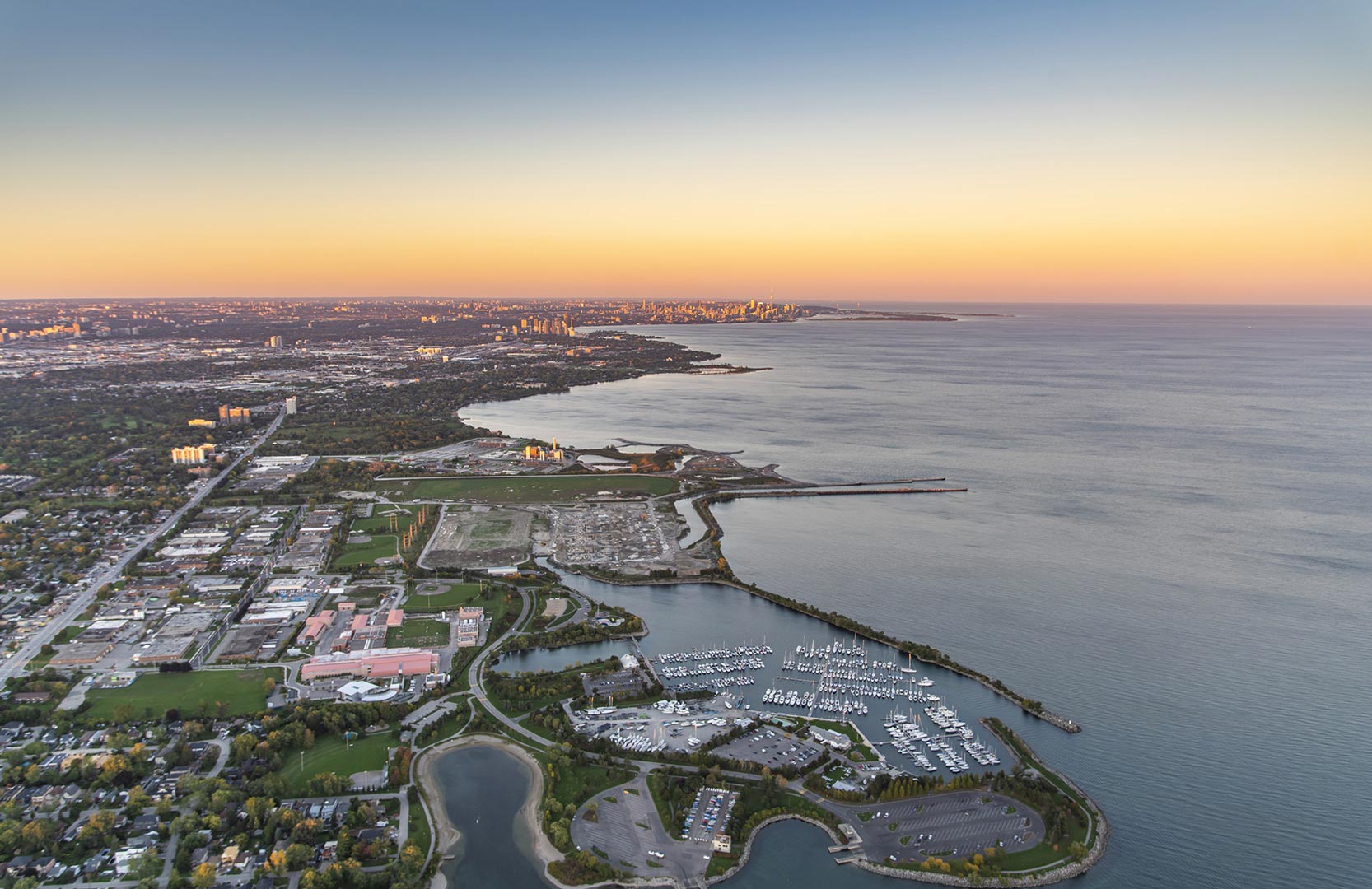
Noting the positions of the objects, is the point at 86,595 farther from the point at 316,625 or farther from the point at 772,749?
the point at 772,749

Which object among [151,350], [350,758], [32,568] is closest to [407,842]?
[350,758]

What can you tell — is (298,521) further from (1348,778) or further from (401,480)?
(1348,778)

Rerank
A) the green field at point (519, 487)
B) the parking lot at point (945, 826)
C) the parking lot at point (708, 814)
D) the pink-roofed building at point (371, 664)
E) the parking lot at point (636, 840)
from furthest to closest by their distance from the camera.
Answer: the green field at point (519, 487) < the pink-roofed building at point (371, 664) < the parking lot at point (708, 814) < the parking lot at point (945, 826) < the parking lot at point (636, 840)

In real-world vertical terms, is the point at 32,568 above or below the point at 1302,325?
below

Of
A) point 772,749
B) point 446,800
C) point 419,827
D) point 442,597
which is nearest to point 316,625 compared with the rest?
point 442,597

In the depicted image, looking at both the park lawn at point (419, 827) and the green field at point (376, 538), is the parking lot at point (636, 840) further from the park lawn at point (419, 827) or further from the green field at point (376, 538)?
the green field at point (376, 538)

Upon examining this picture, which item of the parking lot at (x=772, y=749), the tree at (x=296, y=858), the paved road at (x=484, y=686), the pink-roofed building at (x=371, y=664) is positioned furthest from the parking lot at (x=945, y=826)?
the pink-roofed building at (x=371, y=664)
